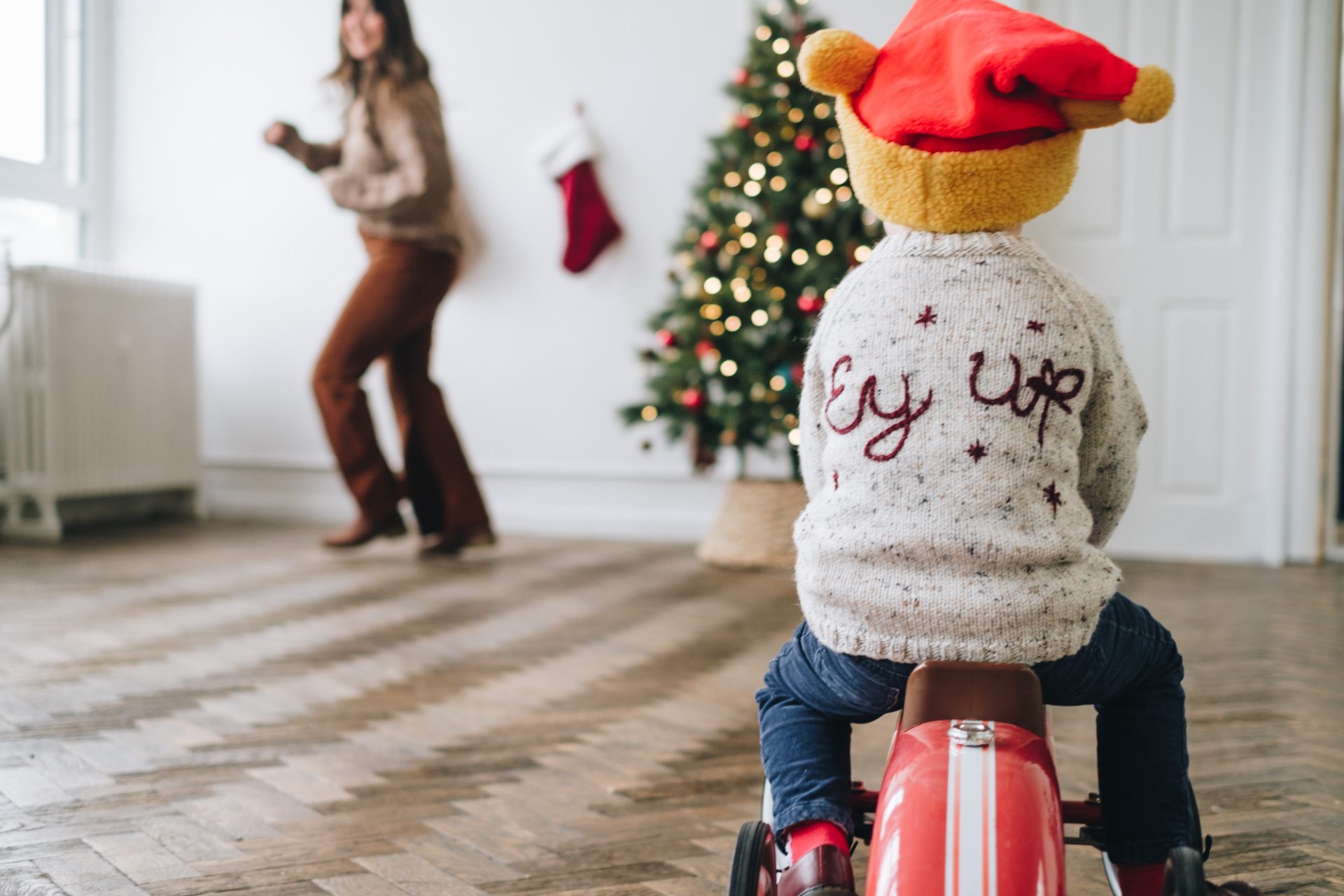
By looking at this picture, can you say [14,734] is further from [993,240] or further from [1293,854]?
[1293,854]

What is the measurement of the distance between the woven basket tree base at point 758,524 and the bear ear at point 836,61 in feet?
7.15

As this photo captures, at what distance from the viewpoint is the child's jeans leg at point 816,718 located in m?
0.89

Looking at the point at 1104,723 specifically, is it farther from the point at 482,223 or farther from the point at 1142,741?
the point at 482,223

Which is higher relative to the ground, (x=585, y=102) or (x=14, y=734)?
(x=585, y=102)

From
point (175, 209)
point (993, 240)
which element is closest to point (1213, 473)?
point (993, 240)

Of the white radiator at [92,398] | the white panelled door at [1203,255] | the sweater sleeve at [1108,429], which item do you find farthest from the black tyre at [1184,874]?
the white radiator at [92,398]

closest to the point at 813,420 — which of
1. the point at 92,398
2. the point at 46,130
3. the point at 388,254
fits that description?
the point at 388,254

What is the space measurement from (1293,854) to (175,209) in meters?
4.46

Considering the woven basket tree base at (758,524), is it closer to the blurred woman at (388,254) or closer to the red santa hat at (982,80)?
the blurred woman at (388,254)

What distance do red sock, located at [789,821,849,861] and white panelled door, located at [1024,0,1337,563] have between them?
2.97 meters

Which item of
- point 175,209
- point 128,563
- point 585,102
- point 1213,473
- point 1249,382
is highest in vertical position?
point 585,102

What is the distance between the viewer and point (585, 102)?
3.97 m

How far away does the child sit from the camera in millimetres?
832

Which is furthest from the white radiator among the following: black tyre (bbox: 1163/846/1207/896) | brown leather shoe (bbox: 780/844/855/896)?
black tyre (bbox: 1163/846/1207/896)
